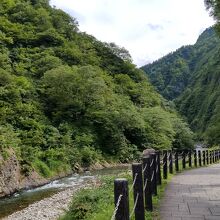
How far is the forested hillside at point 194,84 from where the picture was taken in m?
132

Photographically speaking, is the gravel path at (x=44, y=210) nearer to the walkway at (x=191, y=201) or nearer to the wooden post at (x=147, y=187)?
the walkway at (x=191, y=201)

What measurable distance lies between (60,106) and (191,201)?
123 ft

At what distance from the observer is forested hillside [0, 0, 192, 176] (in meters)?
34.5

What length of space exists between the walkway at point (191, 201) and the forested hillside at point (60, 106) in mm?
16497

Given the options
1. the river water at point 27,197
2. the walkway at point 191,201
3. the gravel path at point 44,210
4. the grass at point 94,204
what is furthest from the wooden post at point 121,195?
the river water at point 27,197

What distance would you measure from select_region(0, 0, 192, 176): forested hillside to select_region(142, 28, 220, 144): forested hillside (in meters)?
50.5

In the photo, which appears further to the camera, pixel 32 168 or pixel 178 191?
pixel 32 168

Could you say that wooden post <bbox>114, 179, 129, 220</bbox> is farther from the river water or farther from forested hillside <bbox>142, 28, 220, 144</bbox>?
forested hillside <bbox>142, 28, 220, 144</bbox>

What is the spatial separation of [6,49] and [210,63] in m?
124

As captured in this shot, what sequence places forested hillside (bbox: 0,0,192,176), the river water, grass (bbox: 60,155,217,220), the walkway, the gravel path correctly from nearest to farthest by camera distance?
the walkway < grass (bbox: 60,155,217,220) < the gravel path < the river water < forested hillside (bbox: 0,0,192,176)

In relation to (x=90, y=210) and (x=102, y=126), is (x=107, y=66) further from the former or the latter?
(x=90, y=210)

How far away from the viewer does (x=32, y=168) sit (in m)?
28.1

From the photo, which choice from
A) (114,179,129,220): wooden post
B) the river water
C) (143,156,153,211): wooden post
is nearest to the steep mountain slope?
the river water

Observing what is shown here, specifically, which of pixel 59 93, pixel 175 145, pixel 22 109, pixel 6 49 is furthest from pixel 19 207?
pixel 175 145
